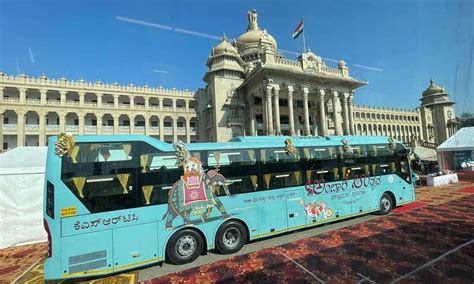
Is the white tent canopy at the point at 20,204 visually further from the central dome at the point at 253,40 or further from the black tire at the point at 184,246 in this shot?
the central dome at the point at 253,40

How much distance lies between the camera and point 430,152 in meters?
39.1

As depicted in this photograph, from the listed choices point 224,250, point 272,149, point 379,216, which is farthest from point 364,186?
point 224,250

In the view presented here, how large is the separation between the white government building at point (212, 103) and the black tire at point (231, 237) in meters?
21.5

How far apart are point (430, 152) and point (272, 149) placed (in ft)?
148

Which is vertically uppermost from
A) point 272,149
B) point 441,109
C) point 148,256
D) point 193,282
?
point 441,109

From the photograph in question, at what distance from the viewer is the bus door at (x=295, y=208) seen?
25.1 ft

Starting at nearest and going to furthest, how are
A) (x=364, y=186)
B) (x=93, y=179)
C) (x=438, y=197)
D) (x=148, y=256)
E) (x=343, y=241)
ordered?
(x=93, y=179), (x=148, y=256), (x=343, y=241), (x=364, y=186), (x=438, y=197)

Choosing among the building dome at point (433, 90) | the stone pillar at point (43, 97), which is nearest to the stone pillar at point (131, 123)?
the stone pillar at point (43, 97)

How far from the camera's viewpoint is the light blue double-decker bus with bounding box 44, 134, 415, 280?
5070 millimetres

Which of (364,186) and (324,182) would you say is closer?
(324,182)

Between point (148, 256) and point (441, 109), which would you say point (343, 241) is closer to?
point (148, 256)

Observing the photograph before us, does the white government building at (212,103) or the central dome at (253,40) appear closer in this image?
the white government building at (212,103)

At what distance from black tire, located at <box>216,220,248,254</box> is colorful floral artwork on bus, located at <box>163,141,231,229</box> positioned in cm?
39

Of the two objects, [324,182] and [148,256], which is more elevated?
[324,182]
